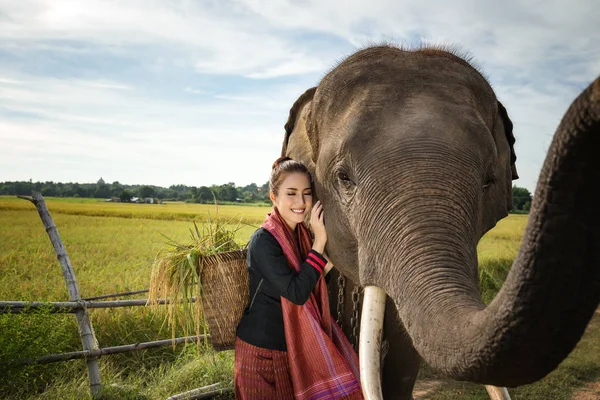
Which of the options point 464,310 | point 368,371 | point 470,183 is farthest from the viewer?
point 368,371

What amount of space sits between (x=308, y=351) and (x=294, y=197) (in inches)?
33.8

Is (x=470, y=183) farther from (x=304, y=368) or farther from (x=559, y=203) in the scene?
(x=304, y=368)

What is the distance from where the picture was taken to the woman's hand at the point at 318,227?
9.38 feet

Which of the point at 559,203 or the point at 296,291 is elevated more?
the point at 559,203

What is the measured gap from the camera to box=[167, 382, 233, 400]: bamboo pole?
573cm

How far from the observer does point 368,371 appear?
2.67 m

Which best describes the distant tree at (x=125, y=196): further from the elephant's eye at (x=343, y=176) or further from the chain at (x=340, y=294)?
the elephant's eye at (x=343, y=176)

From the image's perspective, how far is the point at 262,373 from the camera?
3096 mm

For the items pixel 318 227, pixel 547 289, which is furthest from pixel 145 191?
pixel 547 289

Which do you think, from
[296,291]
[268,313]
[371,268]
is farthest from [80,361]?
[371,268]

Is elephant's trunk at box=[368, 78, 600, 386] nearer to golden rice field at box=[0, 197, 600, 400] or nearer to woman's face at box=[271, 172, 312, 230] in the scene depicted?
woman's face at box=[271, 172, 312, 230]

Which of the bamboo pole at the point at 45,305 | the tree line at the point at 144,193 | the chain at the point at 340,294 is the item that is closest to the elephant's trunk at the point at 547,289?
the chain at the point at 340,294

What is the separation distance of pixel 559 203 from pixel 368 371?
169cm

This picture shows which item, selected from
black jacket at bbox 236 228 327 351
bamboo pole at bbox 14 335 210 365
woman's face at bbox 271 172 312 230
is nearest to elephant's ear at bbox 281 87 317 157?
woman's face at bbox 271 172 312 230
